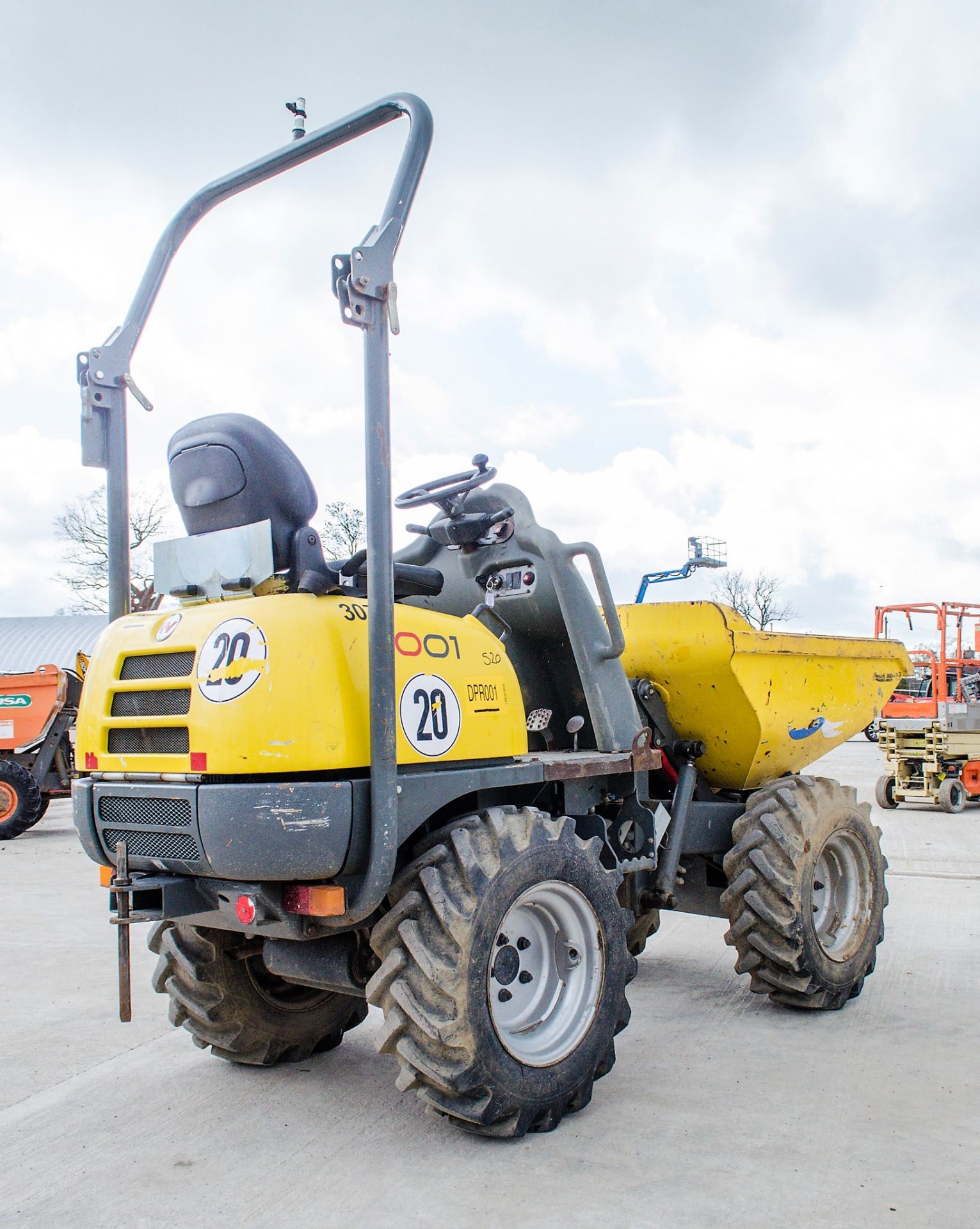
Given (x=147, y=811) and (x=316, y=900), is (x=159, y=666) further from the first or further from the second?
(x=316, y=900)

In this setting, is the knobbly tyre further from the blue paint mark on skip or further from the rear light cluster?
the blue paint mark on skip

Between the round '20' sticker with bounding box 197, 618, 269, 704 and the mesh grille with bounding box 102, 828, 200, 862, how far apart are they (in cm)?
47

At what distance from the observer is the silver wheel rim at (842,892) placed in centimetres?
532

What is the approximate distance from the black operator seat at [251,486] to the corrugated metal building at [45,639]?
3579 cm

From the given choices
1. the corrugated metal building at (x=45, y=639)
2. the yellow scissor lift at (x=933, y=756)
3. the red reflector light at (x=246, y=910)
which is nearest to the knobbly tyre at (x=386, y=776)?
the red reflector light at (x=246, y=910)

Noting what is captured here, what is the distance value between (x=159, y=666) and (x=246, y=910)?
86 centimetres

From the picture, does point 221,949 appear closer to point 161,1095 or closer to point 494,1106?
point 161,1095

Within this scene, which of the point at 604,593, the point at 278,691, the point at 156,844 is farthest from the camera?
the point at 604,593

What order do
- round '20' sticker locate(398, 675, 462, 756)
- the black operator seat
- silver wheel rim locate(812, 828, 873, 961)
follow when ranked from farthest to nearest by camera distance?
silver wheel rim locate(812, 828, 873, 961), the black operator seat, round '20' sticker locate(398, 675, 462, 756)

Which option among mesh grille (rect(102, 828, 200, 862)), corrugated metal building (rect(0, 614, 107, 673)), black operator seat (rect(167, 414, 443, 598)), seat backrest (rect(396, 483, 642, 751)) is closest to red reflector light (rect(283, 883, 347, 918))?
mesh grille (rect(102, 828, 200, 862))

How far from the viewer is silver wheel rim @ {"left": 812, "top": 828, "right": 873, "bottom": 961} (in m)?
5.32

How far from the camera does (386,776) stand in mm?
3287

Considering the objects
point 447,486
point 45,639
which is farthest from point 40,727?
point 45,639

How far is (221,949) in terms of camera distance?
4.13 meters
